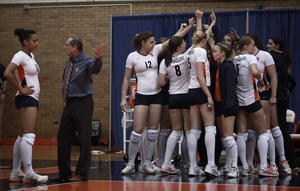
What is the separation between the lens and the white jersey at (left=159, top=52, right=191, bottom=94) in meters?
4.33

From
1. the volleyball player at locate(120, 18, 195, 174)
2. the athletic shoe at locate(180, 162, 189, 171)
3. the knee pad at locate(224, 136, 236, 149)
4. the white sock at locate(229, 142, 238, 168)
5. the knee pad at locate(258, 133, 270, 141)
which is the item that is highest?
the volleyball player at locate(120, 18, 195, 174)

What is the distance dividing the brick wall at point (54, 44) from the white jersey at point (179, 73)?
5223 mm

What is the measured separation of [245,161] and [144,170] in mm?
1273

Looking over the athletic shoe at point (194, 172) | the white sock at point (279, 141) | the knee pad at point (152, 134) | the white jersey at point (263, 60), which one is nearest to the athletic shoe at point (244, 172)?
the athletic shoe at point (194, 172)

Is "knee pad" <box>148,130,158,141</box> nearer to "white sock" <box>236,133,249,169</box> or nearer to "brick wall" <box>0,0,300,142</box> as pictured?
"white sock" <box>236,133,249,169</box>

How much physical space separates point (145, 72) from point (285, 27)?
4807mm

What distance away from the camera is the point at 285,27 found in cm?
785

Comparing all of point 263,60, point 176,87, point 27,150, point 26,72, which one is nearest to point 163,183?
point 176,87

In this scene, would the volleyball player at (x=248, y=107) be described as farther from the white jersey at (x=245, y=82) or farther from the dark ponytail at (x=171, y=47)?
the dark ponytail at (x=171, y=47)

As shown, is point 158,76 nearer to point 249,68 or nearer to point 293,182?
point 249,68

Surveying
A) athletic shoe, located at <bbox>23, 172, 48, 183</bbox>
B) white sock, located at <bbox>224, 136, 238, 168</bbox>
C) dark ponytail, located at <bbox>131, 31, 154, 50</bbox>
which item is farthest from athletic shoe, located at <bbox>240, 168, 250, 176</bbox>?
athletic shoe, located at <bbox>23, 172, 48, 183</bbox>

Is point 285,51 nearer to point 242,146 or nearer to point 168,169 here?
point 242,146

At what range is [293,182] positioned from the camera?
380 centimetres

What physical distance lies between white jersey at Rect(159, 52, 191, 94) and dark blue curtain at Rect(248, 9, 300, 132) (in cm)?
422
